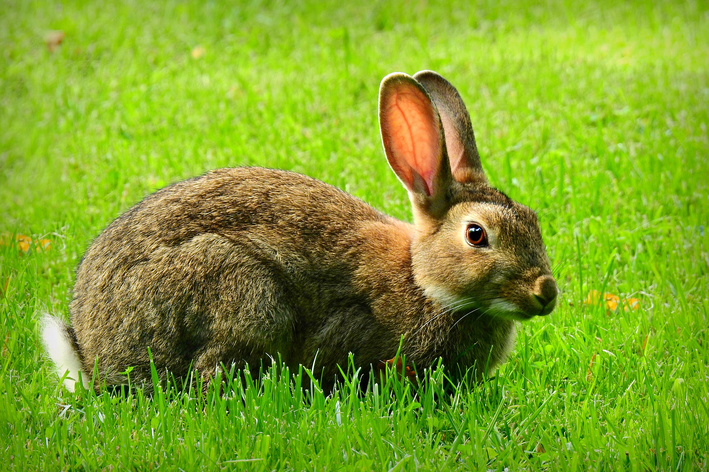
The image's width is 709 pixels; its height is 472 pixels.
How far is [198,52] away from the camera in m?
9.20

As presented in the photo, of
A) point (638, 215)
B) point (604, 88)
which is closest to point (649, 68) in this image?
point (604, 88)

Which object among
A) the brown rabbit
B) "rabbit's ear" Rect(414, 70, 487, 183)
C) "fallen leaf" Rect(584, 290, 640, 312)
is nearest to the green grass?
"fallen leaf" Rect(584, 290, 640, 312)

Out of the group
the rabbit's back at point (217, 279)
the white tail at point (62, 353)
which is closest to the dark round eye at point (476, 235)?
the rabbit's back at point (217, 279)

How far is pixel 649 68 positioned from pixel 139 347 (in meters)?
6.55

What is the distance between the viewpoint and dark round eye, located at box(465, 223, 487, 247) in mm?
4152

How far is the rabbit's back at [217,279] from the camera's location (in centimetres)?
407

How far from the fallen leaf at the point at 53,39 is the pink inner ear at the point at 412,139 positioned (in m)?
5.99

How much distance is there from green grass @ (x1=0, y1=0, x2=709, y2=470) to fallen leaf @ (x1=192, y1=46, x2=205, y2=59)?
0.30 ft

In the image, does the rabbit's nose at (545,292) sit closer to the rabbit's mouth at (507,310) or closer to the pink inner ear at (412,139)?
the rabbit's mouth at (507,310)

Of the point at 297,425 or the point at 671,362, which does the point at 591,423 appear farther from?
the point at 297,425

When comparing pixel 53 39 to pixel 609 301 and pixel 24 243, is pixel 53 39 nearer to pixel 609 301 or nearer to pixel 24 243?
pixel 24 243

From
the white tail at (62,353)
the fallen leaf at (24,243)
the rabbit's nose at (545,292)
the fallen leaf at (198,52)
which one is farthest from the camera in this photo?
the fallen leaf at (198,52)

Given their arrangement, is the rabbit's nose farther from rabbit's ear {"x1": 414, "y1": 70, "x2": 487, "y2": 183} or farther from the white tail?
the white tail

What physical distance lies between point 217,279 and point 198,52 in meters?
5.67
